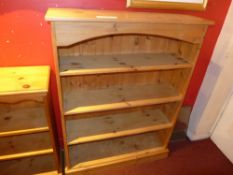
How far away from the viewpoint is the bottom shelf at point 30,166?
1.55m

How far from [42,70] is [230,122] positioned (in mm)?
1907

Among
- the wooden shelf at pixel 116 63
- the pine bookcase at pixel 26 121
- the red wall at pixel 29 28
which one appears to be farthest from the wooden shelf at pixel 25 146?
the wooden shelf at pixel 116 63

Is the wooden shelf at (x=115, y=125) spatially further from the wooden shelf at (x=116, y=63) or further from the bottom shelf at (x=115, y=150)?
the wooden shelf at (x=116, y=63)

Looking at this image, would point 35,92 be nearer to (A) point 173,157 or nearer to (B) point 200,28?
(B) point 200,28

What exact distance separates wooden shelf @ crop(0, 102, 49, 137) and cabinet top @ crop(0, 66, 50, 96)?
12.9 inches

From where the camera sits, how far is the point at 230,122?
190cm

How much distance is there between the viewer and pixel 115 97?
4.79ft

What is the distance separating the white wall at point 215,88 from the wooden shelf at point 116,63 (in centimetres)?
48

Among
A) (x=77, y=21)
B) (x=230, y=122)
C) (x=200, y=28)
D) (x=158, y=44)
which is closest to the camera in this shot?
(x=77, y=21)

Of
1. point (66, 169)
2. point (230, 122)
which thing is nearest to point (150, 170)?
point (66, 169)

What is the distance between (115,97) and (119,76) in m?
0.20

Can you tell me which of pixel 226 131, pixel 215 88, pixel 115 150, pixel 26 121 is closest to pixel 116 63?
pixel 26 121

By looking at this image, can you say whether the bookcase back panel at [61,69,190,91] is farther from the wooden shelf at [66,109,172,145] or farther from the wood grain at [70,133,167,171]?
the wood grain at [70,133,167,171]

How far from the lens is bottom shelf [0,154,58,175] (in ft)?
5.09
